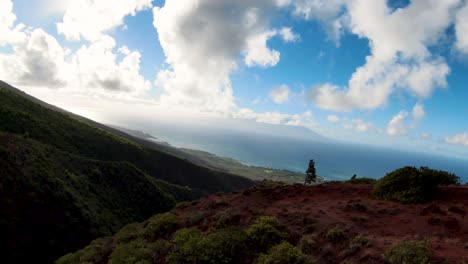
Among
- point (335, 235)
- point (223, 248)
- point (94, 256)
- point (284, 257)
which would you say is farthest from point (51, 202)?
point (335, 235)

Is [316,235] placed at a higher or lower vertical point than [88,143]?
higher

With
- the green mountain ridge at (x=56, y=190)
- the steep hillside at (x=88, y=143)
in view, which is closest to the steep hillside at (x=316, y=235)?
the green mountain ridge at (x=56, y=190)

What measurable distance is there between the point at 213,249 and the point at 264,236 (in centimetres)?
249

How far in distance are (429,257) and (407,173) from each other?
405 inches

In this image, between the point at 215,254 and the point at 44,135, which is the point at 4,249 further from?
the point at 44,135

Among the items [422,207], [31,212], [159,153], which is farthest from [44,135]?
[422,207]

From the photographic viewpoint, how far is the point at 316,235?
13039 mm

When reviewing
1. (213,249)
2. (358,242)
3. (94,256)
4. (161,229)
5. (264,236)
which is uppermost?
(358,242)

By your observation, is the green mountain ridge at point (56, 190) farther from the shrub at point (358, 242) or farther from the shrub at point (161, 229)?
the shrub at point (358, 242)

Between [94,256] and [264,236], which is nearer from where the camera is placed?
[264,236]

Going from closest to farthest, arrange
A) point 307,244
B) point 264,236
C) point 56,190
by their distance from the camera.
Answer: point 307,244
point 264,236
point 56,190

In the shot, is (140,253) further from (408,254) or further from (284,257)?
(408,254)

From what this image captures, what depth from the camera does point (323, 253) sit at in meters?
11.3

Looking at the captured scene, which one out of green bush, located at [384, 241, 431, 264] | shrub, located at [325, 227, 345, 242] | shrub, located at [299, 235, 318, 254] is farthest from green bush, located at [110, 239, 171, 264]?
green bush, located at [384, 241, 431, 264]
